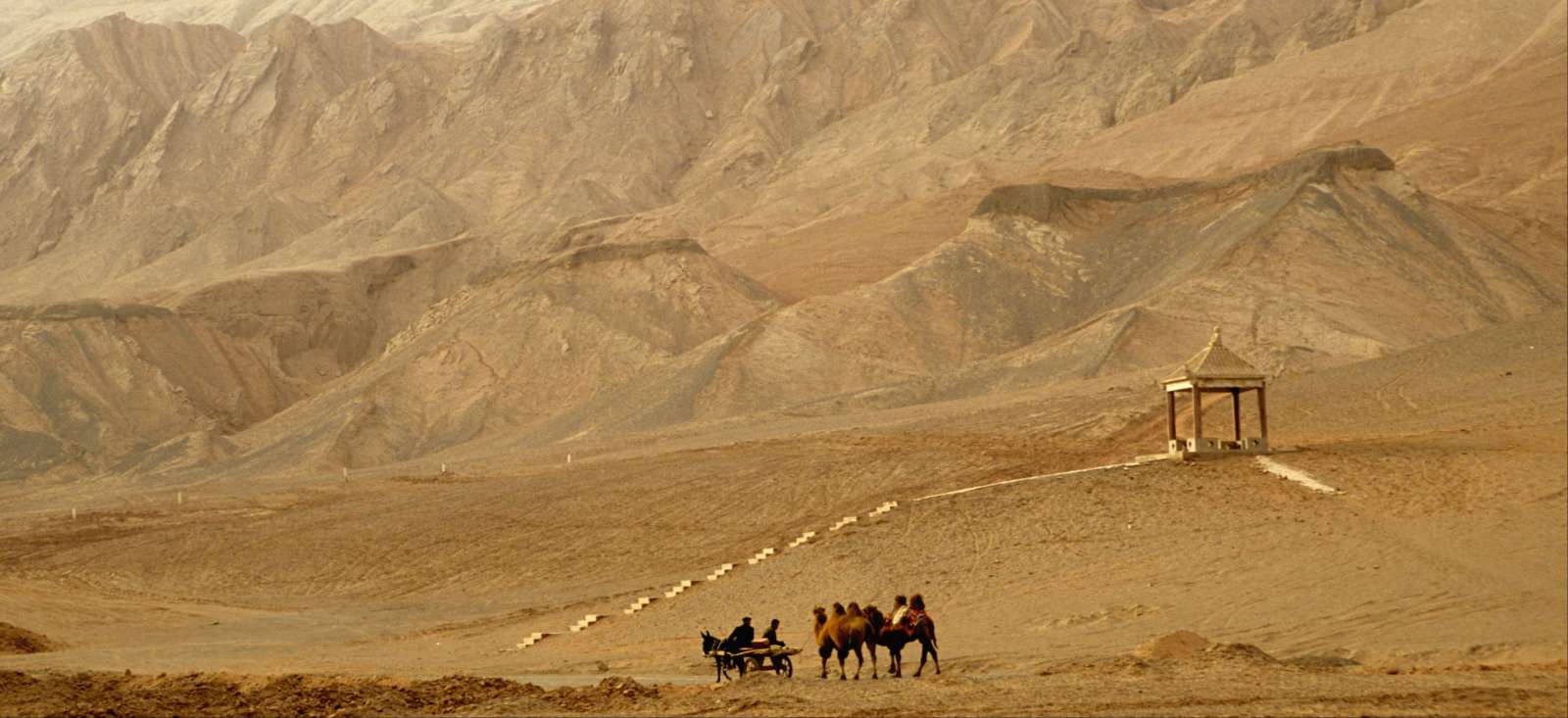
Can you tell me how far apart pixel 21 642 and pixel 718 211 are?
95.4 m

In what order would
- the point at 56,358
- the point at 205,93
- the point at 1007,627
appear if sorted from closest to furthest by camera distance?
1. the point at 1007,627
2. the point at 56,358
3. the point at 205,93

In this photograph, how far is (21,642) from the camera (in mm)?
32375

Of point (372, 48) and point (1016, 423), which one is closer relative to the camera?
point (1016, 423)

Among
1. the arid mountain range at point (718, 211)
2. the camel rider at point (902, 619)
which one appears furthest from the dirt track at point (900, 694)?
the arid mountain range at point (718, 211)

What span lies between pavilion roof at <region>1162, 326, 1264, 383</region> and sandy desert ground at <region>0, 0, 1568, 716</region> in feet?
7.05

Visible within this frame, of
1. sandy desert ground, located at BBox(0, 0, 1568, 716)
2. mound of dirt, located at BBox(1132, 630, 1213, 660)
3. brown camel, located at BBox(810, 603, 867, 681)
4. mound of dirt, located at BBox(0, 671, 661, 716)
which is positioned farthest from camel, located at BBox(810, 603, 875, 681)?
mound of dirt, located at BBox(1132, 630, 1213, 660)

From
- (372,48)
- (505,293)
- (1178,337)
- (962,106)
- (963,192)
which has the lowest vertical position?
(1178,337)

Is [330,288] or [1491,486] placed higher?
[330,288]

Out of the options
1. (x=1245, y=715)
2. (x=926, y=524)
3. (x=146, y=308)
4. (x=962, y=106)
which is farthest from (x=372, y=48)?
(x=1245, y=715)

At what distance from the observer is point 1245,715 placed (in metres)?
15.7

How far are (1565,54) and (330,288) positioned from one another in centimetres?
6774

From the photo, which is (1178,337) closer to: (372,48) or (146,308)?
(146,308)

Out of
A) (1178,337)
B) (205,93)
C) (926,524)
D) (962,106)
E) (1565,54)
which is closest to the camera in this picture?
(926,524)

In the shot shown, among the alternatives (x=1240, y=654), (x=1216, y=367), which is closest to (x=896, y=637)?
(x=1240, y=654)
